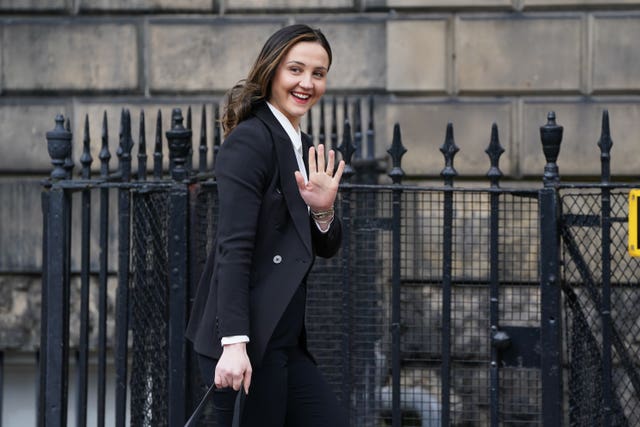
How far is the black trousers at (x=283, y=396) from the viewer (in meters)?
3.59

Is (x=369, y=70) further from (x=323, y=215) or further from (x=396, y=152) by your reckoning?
(x=323, y=215)

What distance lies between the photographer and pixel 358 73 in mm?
7660

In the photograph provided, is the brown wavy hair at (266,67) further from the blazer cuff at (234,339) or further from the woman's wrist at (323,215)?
the blazer cuff at (234,339)

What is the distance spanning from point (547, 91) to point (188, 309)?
3.57 m

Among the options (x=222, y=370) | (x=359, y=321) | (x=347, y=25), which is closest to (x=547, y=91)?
(x=347, y=25)

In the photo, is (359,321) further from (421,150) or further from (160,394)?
(421,150)

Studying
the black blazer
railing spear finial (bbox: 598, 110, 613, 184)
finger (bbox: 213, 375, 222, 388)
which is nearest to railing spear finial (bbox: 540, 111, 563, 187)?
railing spear finial (bbox: 598, 110, 613, 184)

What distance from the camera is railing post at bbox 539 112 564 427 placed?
4398 millimetres

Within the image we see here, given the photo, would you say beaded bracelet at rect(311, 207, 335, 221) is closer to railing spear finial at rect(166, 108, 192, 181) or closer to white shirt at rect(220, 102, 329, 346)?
white shirt at rect(220, 102, 329, 346)

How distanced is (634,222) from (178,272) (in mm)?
1590

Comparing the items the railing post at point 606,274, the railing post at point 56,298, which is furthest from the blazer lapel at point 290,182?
the railing post at point 56,298

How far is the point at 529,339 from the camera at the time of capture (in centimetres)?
454

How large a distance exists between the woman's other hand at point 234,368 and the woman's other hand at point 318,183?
1.49 ft

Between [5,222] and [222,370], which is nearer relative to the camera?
[222,370]
